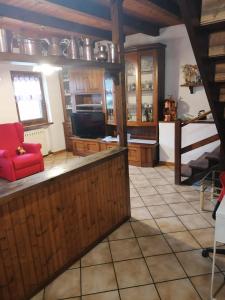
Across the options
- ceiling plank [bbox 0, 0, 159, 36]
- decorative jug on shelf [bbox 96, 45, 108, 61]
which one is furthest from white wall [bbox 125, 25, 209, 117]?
decorative jug on shelf [bbox 96, 45, 108, 61]

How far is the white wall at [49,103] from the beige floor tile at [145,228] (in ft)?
12.3

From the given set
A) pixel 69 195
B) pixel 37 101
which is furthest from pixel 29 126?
pixel 69 195

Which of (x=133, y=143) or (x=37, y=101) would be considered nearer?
(x=133, y=143)

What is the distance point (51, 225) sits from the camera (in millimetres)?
1876

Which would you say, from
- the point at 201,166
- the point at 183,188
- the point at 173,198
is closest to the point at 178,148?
the point at 201,166

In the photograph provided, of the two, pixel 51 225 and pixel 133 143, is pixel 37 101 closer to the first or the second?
pixel 133 143

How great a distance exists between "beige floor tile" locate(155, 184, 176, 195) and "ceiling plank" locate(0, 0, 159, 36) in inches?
103

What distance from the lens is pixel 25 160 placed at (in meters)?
4.04

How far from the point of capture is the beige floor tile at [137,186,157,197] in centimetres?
342

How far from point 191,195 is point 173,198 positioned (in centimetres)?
29

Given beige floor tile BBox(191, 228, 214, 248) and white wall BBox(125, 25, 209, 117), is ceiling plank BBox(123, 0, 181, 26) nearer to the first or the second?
white wall BBox(125, 25, 209, 117)

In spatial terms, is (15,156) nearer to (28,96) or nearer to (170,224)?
(28,96)

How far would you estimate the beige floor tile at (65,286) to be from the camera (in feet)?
5.87

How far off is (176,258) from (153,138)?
2.99 meters
